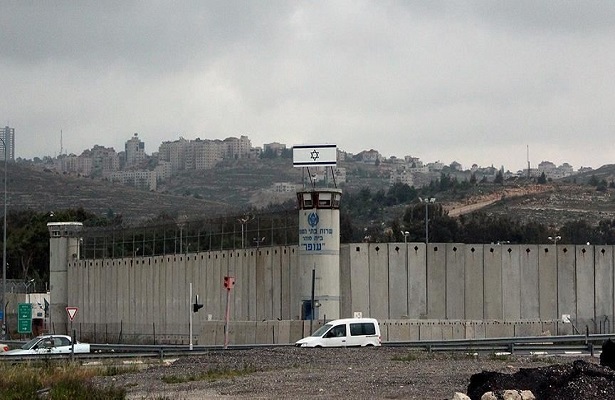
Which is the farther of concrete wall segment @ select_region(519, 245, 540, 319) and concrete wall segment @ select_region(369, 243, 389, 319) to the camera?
concrete wall segment @ select_region(519, 245, 540, 319)

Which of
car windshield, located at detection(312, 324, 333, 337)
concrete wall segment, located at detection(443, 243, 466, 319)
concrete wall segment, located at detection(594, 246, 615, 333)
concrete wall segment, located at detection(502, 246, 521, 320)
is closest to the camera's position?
car windshield, located at detection(312, 324, 333, 337)

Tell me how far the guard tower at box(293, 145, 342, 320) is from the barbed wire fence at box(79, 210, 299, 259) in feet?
11.0

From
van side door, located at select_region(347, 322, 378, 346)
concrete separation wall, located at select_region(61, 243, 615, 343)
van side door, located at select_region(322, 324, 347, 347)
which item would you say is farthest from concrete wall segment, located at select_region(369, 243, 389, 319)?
van side door, located at select_region(322, 324, 347, 347)

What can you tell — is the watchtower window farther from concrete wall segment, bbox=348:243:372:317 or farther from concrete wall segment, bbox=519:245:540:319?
concrete wall segment, bbox=519:245:540:319

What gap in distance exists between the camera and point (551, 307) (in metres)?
58.4

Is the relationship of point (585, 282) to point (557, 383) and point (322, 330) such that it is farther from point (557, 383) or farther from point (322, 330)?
point (557, 383)

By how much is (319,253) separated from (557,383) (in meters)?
32.2

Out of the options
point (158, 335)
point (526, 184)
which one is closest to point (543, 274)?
point (158, 335)

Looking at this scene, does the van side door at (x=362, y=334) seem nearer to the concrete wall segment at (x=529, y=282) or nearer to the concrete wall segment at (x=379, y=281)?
the concrete wall segment at (x=379, y=281)

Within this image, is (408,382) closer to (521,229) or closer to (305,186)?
(305,186)

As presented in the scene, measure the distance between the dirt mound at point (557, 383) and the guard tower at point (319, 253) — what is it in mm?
30591

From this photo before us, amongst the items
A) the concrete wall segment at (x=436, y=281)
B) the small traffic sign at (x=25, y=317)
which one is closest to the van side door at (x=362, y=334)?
the concrete wall segment at (x=436, y=281)

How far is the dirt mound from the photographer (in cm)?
2273

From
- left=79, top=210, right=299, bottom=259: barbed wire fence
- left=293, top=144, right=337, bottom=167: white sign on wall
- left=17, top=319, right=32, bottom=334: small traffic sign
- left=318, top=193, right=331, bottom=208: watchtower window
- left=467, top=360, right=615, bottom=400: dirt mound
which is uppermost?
left=293, top=144, right=337, bottom=167: white sign on wall
